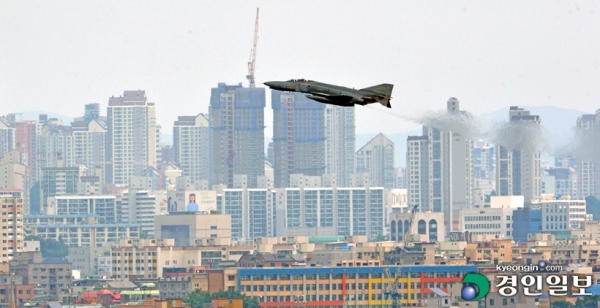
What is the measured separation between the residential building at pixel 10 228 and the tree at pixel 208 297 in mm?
46138

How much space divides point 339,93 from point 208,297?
206 feet

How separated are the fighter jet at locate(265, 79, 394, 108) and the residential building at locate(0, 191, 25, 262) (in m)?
110

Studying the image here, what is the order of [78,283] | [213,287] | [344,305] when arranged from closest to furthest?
[344,305] → [213,287] → [78,283]

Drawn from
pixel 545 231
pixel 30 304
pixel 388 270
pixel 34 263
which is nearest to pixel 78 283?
pixel 34 263

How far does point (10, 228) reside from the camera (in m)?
163

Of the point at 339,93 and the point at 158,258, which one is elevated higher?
the point at 339,93

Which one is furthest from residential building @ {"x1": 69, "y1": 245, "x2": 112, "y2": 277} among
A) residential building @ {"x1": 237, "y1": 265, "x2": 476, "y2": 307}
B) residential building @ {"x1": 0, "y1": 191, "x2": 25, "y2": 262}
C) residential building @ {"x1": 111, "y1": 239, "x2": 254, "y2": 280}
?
residential building @ {"x1": 237, "y1": 265, "x2": 476, "y2": 307}

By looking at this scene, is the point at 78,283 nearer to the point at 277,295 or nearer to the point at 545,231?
the point at 277,295

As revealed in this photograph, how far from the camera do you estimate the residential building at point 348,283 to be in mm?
110688

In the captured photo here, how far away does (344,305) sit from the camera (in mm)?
109812

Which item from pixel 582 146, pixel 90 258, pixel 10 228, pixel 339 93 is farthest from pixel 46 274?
pixel 339 93

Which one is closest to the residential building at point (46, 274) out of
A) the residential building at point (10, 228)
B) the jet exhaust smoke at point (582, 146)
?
the residential building at point (10, 228)

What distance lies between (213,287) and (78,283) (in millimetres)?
22797

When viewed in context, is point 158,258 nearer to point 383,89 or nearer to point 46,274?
point 46,274
